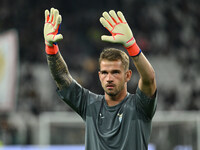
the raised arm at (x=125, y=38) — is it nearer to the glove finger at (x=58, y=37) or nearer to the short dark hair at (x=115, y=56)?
the short dark hair at (x=115, y=56)

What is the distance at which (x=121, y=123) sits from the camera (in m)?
3.04

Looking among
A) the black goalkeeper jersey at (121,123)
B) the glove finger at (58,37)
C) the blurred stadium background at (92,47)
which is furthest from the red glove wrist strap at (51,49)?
the blurred stadium background at (92,47)

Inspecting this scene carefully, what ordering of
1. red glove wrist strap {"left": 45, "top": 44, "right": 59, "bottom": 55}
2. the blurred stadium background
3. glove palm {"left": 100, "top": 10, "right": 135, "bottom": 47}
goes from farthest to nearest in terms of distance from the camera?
the blurred stadium background
red glove wrist strap {"left": 45, "top": 44, "right": 59, "bottom": 55}
glove palm {"left": 100, "top": 10, "right": 135, "bottom": 47}

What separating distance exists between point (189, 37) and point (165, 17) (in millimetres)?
956

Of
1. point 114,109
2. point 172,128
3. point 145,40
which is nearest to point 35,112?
point 145,40

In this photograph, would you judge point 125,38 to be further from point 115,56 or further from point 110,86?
point 110,86

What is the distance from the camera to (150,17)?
13.1 metres

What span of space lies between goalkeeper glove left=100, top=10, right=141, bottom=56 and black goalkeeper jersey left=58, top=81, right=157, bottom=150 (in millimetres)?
334

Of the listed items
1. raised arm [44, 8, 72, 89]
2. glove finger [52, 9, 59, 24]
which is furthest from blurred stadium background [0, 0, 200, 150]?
glove finger [52, 9, 59, 24]

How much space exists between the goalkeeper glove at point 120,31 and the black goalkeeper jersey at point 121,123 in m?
0.33

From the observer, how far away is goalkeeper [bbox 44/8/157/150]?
2898mm

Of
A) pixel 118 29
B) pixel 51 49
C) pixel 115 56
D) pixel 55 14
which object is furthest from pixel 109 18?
pixel 51 49

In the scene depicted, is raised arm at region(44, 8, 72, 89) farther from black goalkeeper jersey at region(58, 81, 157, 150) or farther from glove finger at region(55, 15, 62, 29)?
black goalkeeper jersey at region(58, 81, 157, 150)

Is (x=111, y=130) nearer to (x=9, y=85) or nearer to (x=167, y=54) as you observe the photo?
(x=9, y=85)
